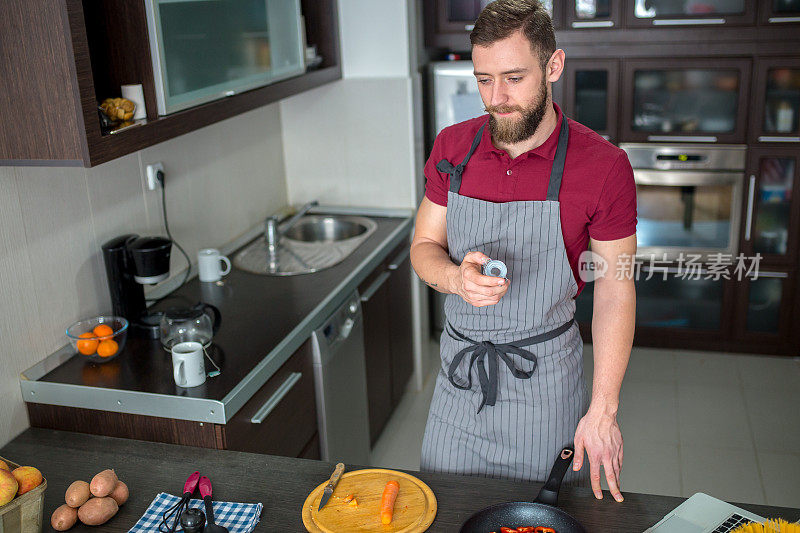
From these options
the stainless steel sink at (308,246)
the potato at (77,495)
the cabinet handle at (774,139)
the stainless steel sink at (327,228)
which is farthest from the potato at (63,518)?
the cabinet handle at (774,139)

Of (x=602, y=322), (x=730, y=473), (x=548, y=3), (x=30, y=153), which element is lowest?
(x=730, y=473)

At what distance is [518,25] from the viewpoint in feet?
5.36

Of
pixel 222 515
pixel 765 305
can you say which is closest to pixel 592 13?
pixel 765 305

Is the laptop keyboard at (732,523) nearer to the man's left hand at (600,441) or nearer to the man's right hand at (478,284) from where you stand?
the man's left hand at (600,441)

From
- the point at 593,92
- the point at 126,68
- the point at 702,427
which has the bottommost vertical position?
the point at 702,427

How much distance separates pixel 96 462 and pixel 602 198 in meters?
1.27

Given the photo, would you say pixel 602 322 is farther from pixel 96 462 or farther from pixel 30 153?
pixel 30 153

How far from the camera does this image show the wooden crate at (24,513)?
1372mm

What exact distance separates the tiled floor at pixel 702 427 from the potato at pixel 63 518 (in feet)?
5.64

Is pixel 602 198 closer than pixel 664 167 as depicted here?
Yes

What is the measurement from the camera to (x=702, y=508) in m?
1.49

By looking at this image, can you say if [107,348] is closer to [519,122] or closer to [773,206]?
[519,122]

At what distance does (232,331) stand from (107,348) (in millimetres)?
366

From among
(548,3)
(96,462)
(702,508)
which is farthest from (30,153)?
(548,3)
